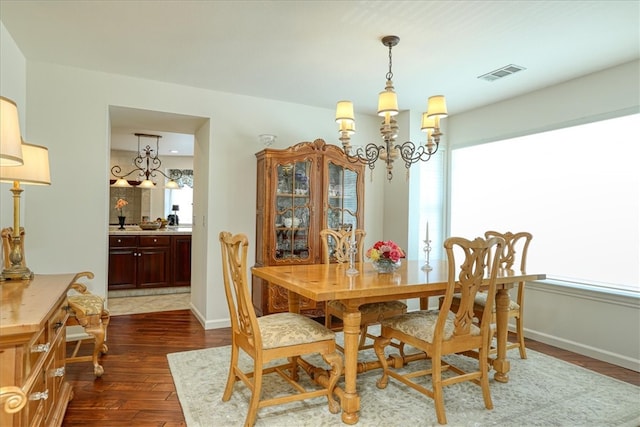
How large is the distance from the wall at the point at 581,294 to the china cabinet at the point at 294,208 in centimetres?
198

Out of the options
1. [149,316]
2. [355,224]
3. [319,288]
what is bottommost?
[149,316]

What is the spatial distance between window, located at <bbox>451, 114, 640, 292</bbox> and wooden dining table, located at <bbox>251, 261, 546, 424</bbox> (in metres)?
1.16

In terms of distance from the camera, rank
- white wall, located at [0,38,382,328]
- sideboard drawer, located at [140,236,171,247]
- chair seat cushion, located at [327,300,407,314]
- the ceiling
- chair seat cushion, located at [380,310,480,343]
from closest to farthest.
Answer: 1. chair seat cushion, located at [380,310,480,343]
2. the ceiling
3. chair seat cushion, located at [327,300,407,314]
4. white wall, located at [0,38,382,328]
5. sideboard drawer, located at [140,236,171,247]

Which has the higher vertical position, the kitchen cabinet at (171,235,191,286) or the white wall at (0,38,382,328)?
the white wall at (0,38,382,328)

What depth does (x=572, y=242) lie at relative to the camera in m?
3.73

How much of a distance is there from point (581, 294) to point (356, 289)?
2597mm

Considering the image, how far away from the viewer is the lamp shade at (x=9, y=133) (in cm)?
132

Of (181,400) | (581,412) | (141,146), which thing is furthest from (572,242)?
(141,146)

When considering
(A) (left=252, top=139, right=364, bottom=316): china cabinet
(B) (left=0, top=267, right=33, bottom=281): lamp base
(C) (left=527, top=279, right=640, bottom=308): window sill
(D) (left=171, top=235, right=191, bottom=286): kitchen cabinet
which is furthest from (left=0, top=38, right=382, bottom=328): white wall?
(C) (left=527, top=279, right=640, bottom=308): window sill

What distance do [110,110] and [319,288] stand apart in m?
3.07

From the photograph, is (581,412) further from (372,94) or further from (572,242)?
(372,94)

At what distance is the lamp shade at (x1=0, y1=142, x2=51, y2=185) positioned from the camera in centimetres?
197

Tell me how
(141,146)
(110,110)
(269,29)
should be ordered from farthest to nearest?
(141,146) → (110,110) → (269,29)

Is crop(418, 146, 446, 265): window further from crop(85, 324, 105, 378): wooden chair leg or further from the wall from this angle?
crop(85, 324, 105, 378): wooden chair leg
